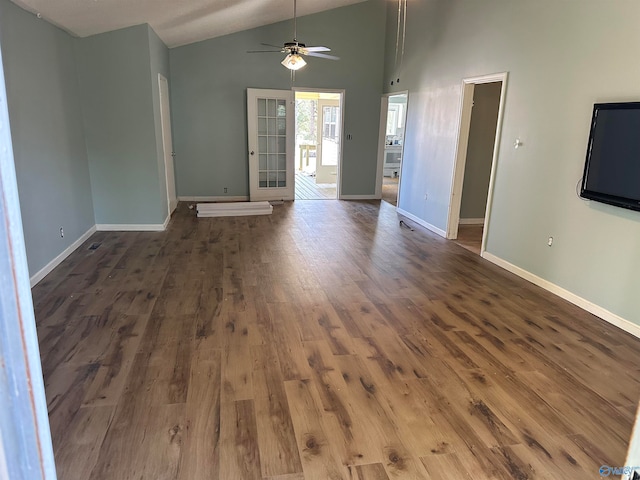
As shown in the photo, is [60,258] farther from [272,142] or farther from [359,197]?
[359,197]

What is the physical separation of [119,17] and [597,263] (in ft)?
17.3

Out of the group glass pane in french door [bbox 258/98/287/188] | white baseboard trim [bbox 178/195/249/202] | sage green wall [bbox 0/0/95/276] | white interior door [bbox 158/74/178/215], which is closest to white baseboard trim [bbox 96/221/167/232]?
sage green wall [bbox 0/0/95/276]

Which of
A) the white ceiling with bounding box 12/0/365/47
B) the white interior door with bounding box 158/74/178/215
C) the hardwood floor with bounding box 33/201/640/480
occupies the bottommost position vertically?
the hardwood floor with bounding box 33/201/640/480

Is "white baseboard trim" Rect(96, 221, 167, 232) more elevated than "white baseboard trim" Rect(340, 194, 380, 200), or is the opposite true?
"white baseboard trim" Rect(340, 194, 380, 200)

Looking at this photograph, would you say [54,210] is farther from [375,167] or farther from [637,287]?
[375,167]

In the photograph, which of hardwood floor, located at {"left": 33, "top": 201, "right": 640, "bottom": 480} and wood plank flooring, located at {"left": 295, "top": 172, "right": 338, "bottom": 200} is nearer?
hardwood floor, located at {"left": 33, "top": 201, "right": 640, "bottom": 480}

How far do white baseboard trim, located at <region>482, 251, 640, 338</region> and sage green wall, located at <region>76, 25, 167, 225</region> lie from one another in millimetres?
4477

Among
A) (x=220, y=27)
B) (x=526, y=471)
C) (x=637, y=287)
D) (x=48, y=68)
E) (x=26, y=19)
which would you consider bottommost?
(x=526, y=471)

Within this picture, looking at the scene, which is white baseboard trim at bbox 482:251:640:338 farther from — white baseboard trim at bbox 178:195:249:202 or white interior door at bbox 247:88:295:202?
white baseboard trim at bbox 178:195:249:202

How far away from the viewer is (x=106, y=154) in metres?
5.46

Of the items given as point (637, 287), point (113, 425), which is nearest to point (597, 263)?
point (637, 287)

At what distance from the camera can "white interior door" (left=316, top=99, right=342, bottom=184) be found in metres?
10.1

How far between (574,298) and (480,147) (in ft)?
10.5

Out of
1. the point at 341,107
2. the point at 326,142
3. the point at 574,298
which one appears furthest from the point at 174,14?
the point at 326,142
